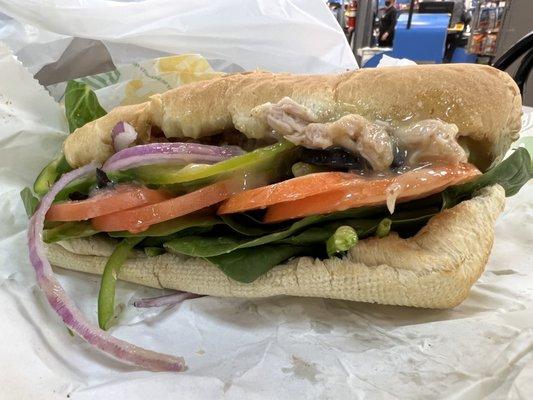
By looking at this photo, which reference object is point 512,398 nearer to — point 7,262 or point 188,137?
point 188,137

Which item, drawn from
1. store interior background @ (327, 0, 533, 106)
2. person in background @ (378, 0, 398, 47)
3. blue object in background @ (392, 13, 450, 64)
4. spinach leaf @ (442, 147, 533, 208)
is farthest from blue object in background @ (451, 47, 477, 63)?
spinach leaf @ (442, 147, 533, 208)

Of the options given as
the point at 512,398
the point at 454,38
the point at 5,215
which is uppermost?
the point at 512,398

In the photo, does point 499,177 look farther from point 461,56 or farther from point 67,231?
point 461,56

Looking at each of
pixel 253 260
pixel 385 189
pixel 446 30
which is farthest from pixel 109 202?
pixel 446 30

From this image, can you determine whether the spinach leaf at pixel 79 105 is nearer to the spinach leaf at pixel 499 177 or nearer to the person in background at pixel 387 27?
the spinach leaf at pixel 499 177

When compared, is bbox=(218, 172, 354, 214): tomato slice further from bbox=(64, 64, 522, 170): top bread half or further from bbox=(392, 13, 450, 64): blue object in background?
bbox=(392, 13, 450, 64): blue object in background

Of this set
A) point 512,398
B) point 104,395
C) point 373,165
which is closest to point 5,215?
point 104,395
